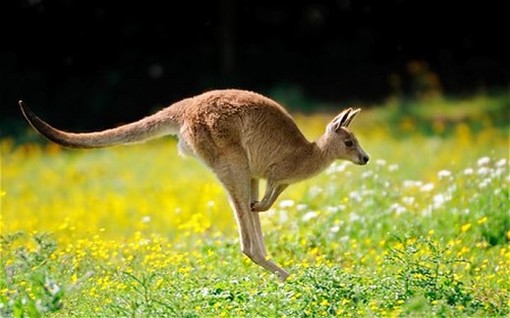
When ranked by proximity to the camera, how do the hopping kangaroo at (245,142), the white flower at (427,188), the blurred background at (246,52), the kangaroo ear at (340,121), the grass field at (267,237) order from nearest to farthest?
the grass field at (267,237), the hopping kangaroo at (245,142), the kangaroo ear at (340,121), the white flower at (427,188), the blurred background at (246,52)

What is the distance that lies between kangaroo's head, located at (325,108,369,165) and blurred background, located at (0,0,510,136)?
39.4 feet

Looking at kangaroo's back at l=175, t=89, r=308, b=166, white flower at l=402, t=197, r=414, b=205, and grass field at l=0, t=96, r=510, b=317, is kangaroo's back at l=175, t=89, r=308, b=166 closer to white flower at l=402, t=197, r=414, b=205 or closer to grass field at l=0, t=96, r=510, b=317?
grass field at l=0, t=96, r=510, b=317

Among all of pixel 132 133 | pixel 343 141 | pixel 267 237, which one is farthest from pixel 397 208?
pixel 132 133

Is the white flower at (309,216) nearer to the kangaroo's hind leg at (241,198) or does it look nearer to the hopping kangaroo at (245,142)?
the hopping kangaroo at (245,142)

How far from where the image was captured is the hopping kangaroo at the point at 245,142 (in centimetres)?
846

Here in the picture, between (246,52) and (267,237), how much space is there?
540 inches

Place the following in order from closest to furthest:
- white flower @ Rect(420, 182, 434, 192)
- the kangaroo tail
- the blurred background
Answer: the kangaroo tail → white flower @ Rect(420, 182, 434, 192) → the blurred background

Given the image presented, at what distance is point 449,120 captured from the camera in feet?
63.8

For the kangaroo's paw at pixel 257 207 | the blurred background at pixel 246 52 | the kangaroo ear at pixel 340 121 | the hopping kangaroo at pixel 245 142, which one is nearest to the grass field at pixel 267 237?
the kangaroo's paw at pixel 257 207

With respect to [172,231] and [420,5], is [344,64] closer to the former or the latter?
[420,5]

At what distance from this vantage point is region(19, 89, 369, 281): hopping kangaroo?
8461 millimetres

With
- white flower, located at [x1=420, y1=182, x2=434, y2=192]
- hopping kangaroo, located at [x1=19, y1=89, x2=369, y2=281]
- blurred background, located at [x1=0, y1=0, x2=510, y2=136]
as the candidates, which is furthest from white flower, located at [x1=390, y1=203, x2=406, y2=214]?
blurred background, located at [x1=0, y1=0, x2=510, y2=136]

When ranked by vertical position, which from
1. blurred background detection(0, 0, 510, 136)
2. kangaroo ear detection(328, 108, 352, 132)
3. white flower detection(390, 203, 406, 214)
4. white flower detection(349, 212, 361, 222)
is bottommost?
white flower detection(349, 212, 361, 222)

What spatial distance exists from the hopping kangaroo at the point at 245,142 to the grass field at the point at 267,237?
59 cm
